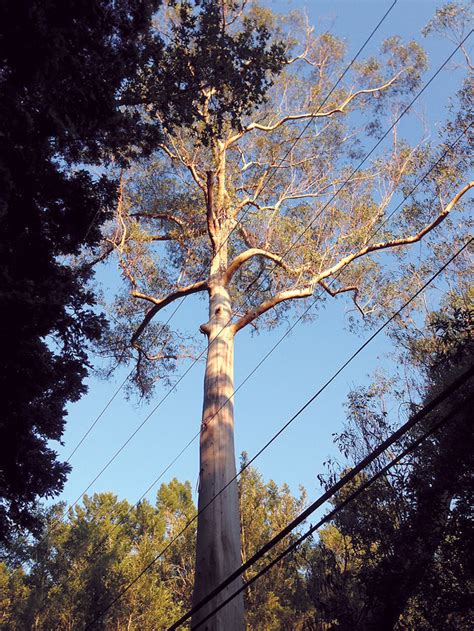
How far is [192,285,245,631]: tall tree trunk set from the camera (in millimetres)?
3740

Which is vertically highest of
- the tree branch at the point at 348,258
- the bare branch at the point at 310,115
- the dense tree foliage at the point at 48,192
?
the bare branch at the point at 310,115

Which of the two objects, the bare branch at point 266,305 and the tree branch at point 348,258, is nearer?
the bare branch at point 266,305

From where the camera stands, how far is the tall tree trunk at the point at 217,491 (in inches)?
147

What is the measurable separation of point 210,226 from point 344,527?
17.3 feet

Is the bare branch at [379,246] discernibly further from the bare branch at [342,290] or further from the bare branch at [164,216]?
the bare branch at [164,216]

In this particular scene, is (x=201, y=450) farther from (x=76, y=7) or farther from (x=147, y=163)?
(x=147, y=163)

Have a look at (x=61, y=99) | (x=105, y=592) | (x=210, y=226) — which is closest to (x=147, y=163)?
(x=210, y=226)

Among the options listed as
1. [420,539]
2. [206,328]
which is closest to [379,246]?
[206,328]

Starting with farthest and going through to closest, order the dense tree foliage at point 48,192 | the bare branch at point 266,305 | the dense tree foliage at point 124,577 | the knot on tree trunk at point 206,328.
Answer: the dense tree foliage at point 124,577 < the bare branch at point 266,305 < the knot on tree trunk at point 206,328 < the dense tree foliage at point 48,192

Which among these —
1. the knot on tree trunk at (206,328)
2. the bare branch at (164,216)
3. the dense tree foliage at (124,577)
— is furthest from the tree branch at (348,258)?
the dense tree foliage at (124,577)

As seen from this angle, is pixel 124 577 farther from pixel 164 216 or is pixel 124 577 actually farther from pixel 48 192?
pixel 48 192

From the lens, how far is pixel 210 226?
8.84m

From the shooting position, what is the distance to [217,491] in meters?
4.51

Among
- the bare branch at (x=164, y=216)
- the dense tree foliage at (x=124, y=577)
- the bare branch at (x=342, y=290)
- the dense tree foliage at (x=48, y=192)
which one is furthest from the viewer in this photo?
the dense tree foliage at (x=124, y=577)
